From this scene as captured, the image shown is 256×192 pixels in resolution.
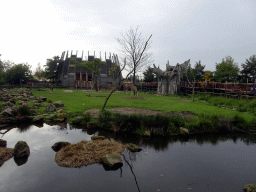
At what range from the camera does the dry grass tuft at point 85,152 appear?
4172 millimetres

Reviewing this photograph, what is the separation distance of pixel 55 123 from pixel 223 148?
678 centimetres

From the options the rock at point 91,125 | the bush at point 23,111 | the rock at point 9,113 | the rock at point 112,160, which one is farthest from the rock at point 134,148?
the rock at point 9,113

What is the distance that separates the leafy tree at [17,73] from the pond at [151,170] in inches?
1105

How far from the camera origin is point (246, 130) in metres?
6.98

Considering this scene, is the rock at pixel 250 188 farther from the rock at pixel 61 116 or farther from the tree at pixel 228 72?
the tree at pixel 228 72

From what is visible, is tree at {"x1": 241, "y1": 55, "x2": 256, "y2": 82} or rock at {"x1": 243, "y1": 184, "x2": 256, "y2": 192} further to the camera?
tree at {"x1": 241, "y1": 55, "x2": 256, "y2": 82}

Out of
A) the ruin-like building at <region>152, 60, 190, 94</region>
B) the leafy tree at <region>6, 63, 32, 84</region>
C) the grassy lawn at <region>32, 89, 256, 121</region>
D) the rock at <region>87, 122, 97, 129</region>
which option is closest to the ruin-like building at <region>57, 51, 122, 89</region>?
the leafy tree at <region>6, 63, 32, 84</region>

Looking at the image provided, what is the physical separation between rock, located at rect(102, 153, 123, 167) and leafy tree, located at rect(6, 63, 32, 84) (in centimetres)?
3105

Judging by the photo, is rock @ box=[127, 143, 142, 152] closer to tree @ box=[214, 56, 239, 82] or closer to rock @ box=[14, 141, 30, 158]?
rock @ box=[14, 141, 30, 158]

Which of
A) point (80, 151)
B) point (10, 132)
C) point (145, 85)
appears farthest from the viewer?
point (145, 85)

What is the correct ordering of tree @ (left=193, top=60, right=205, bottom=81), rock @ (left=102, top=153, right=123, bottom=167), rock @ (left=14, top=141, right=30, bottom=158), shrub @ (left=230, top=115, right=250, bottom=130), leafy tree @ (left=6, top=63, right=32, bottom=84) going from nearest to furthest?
1. rock @ (left=102, top=153, right=123, bottom=167)
2. rock @ (left=14, top=141, right=30, bottom=158)
3. shrub @ (left=230, top=115, right=250, bottom=130)
4. leafy tree @ (left=6, top=63, right=32, bottom=84)
5. tree @ (left=193, top=60, right=205, bottom=81)

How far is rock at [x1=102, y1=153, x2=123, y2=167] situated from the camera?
403 centimetres

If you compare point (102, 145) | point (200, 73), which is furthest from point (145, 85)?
point (102, 145)

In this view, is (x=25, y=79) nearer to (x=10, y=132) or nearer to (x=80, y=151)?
(x=10, y=132)
